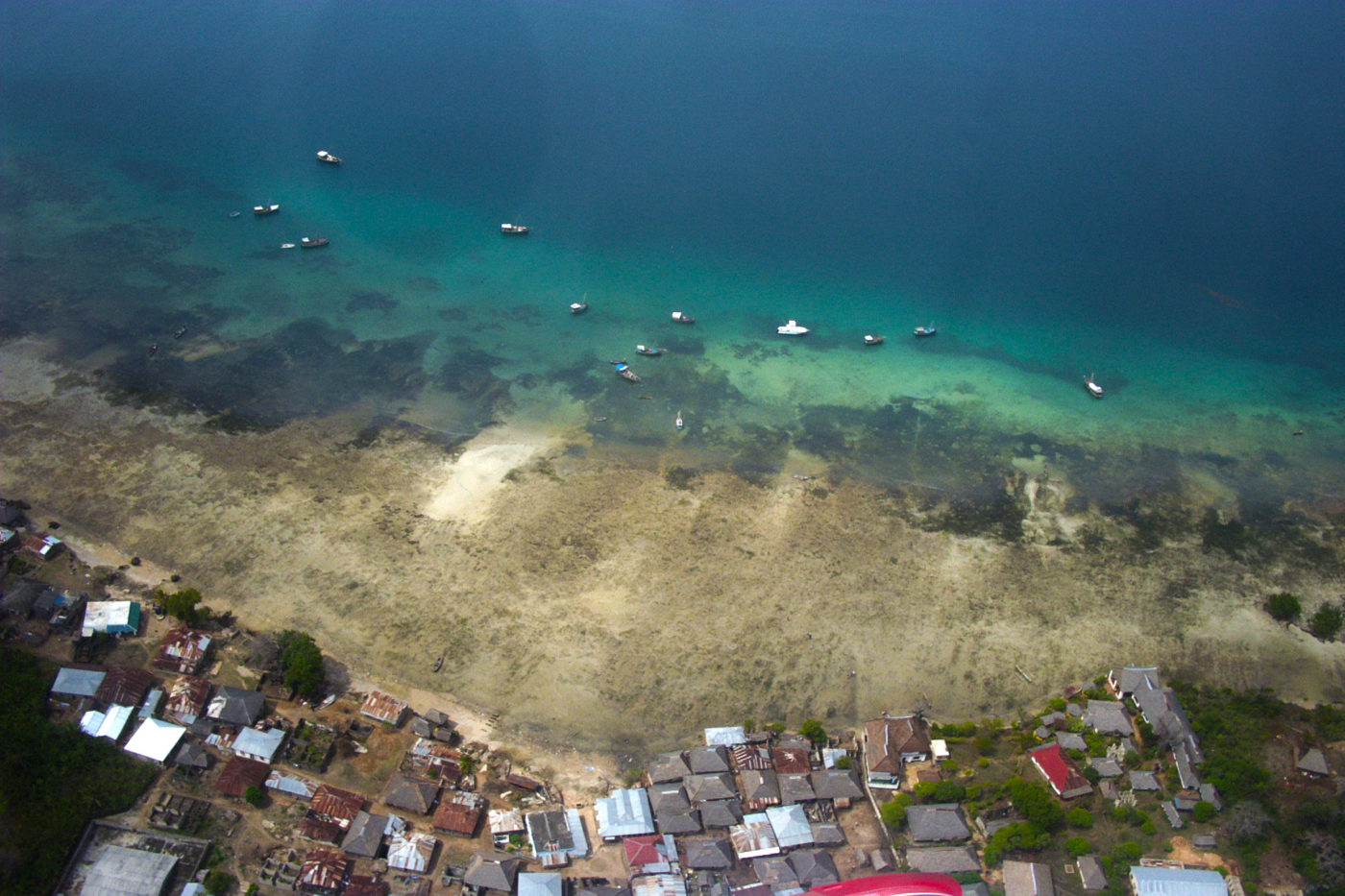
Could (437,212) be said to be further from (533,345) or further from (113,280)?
(113,280)

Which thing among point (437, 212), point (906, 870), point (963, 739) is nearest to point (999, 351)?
point (963, 739)

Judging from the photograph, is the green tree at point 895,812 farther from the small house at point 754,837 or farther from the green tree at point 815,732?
the small house at point 754,837

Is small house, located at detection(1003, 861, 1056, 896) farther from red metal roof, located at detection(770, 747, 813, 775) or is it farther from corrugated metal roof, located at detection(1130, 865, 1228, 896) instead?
red metal roof, located at detection(770, 747, 813, 775)

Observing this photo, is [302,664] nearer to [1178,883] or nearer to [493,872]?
[493,872]

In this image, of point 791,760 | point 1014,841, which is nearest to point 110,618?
point 791,760

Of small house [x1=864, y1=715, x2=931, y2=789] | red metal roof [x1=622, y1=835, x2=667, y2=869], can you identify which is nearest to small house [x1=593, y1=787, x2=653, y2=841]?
red metal roof [x1=622, y1=835, x2=667, y2=869]

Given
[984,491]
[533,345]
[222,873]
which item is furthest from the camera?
[533,345]
